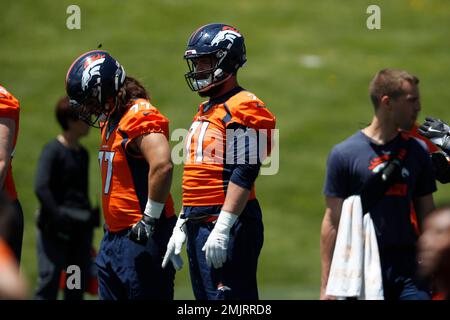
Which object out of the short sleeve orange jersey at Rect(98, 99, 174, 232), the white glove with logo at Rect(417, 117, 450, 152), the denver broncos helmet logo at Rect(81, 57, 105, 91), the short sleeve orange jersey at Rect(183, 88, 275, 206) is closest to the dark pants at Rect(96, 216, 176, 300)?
the short sleeve orange jersey at Rect(98, 99, 174, 232)

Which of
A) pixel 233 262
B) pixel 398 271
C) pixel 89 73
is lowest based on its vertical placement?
pixel 398 271

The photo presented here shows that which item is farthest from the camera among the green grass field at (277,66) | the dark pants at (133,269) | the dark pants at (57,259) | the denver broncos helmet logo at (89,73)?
the green grass field at (277,66)

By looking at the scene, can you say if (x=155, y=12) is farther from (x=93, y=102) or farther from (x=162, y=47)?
(x=93, y=102)

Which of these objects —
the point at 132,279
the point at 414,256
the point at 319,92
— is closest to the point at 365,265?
the point at 414,256

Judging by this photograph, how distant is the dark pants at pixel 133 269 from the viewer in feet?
20.9

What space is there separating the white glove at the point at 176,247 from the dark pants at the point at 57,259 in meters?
3.06

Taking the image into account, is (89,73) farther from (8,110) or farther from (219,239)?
(219,239)

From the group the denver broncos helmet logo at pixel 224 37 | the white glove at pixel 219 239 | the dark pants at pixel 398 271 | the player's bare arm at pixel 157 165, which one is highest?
the denver broncos helmet logo at pixel 224 37

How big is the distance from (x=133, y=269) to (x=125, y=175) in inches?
24.0

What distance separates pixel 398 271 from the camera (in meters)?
5.88

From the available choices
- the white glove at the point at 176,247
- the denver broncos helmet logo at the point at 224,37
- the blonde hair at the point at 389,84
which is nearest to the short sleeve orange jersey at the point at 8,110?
the white glove at the point at 176,247

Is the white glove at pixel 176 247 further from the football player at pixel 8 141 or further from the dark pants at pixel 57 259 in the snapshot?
the dark pants at pixel 57 259

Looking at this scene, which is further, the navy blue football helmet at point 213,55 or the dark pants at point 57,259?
the dark pants at point 57,259

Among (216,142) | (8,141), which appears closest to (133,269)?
(216,142)
